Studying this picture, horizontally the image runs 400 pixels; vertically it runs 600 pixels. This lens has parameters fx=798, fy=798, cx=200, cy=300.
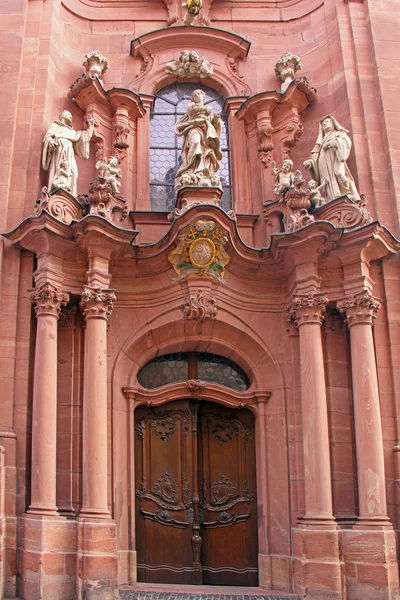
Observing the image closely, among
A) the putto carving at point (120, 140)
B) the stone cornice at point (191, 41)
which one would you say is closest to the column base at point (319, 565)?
the putto carving at point (120, 140)

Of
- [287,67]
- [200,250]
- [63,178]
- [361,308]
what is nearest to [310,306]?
[361,308]

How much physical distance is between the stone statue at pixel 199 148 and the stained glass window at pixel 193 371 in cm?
243

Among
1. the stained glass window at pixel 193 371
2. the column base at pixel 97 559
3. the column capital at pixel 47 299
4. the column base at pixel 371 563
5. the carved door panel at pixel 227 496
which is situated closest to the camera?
the column base at pixel 97 559

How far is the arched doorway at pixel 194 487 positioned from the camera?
1055 centimetres

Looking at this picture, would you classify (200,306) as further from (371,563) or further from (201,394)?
(371,563)

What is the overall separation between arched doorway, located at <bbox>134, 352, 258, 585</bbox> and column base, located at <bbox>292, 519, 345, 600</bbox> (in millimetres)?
1213

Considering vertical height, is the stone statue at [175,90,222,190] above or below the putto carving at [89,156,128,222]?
above

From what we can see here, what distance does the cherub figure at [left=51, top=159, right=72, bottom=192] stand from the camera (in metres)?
10.6

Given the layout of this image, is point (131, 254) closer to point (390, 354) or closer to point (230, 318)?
point (230, 318)

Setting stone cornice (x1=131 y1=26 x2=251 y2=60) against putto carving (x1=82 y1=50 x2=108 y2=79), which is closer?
putto carving (x1=82 y1=50 x2=108 y2=79)

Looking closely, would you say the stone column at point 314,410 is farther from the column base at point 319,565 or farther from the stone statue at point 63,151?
the stone statue at point 63,151

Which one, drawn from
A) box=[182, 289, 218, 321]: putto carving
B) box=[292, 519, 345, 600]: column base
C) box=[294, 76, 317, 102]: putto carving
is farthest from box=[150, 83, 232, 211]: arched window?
box=[292, 519, 345, 600]: column base

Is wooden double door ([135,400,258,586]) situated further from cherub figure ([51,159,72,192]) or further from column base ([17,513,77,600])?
cherub figure ([51,159,72,192])

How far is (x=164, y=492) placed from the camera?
35.2 feet
